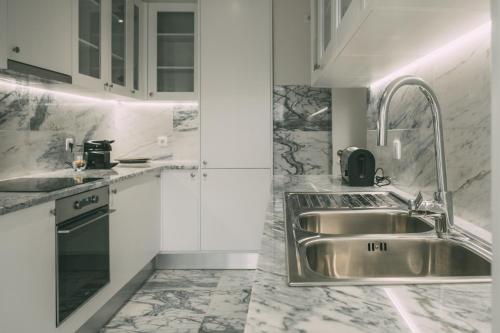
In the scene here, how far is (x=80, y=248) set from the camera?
218 centimetres

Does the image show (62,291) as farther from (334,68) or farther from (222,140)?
(222,140)

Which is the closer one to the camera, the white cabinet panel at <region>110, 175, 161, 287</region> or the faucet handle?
the faucet handle

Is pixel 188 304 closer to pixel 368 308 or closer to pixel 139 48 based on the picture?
pixel 139 48

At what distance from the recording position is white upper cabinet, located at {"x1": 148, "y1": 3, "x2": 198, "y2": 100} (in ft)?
12.8

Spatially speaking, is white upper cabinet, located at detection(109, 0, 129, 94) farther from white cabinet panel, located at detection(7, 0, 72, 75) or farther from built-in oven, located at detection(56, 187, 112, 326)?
built-in oven, located at detection(56, 187, 112, 326)

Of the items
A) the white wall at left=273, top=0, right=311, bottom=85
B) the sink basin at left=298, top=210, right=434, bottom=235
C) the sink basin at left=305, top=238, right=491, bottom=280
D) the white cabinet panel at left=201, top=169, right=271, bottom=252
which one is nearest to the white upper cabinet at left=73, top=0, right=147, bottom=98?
the white cabinet panel at left=201, top=169, right=271, bottom=252

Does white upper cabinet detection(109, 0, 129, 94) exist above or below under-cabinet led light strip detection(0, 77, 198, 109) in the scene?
above

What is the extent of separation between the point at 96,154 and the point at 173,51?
4.12ft

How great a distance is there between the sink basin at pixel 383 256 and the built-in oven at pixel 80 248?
1326 mm

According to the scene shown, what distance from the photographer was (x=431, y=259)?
119cm

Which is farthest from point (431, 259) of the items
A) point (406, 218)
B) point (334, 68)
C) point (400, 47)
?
point (334, 68)

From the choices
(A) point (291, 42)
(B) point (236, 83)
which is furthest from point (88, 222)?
(A) point (291, 42)

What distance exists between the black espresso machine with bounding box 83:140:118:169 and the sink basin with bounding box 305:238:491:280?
246 centimetres

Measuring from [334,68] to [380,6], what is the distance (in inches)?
42.5
